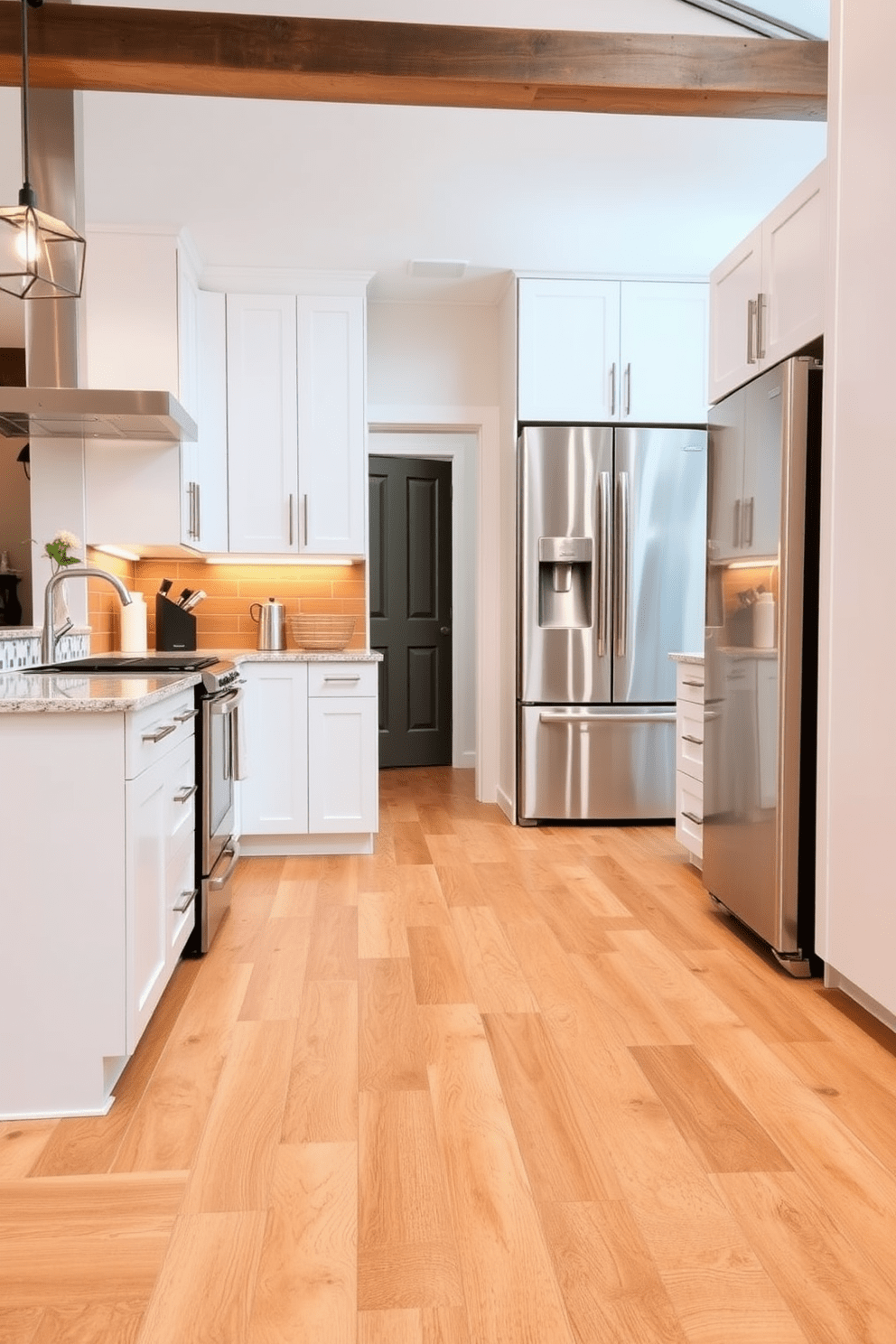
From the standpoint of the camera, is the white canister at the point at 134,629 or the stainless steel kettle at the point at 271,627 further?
the stainless steel kettle at the point at 271,627

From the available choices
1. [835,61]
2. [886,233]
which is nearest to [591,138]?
[835,61]

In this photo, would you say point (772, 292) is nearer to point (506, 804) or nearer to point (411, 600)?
point (506, 804)

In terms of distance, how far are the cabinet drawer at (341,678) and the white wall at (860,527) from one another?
2157 mm

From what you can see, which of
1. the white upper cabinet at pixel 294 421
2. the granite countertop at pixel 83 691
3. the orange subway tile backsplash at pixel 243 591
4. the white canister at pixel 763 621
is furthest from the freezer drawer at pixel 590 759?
the granite countertop at pixel 83 691

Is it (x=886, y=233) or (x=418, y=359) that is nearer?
(x=886, y=233)

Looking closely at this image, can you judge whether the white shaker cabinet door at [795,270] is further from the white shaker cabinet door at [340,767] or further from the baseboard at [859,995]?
the white shaker cabinet door at [340,767]

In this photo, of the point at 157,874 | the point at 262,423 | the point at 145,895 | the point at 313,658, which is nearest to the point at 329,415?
the point at 262,423

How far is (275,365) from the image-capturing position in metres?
4.73

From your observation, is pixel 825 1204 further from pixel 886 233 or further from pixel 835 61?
pixel 835 61

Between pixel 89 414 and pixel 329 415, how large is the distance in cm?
148

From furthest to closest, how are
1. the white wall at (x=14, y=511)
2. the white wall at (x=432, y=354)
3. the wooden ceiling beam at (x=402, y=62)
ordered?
the white wall at (x=14, y=511), the white wall at (x=432, y=354), the wooden ceiling beam at (x=402, y=62)

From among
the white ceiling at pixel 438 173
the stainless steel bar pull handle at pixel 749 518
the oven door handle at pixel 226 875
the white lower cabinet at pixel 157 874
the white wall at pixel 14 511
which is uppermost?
the white ceiling at pixel 438 173

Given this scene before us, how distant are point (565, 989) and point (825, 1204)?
1094 millimetres

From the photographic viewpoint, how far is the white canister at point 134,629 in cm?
450
